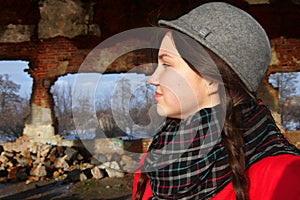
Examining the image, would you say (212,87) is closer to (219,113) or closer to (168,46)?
(219,113)

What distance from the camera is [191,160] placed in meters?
1.18

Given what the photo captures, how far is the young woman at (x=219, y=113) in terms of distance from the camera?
3.47 ft

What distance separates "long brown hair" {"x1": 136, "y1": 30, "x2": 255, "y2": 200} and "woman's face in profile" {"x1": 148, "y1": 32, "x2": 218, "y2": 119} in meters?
0.03

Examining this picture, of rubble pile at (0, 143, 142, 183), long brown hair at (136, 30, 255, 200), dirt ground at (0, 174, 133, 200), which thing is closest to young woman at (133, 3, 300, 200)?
long brown hair at (136, 30, 255, 200)

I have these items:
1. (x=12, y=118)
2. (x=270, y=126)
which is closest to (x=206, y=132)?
(x=270, y=126)

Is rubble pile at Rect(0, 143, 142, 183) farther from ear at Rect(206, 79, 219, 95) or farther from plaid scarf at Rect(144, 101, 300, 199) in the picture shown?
ear at Rect(206, 79, 219, 95)

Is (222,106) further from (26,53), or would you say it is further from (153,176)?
(26,53)

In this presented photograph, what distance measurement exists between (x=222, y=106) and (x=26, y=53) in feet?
25.8

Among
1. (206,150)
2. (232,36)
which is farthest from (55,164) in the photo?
(232,36)

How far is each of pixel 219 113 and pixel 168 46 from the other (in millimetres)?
285

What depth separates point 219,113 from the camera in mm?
1165

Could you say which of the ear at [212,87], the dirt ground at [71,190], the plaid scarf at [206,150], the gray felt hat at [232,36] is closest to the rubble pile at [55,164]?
the dirt ground at [71,190]

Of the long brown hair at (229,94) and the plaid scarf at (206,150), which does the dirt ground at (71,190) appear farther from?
the long brown hair at (229,94)

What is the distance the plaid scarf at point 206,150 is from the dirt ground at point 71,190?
481 centimetres
